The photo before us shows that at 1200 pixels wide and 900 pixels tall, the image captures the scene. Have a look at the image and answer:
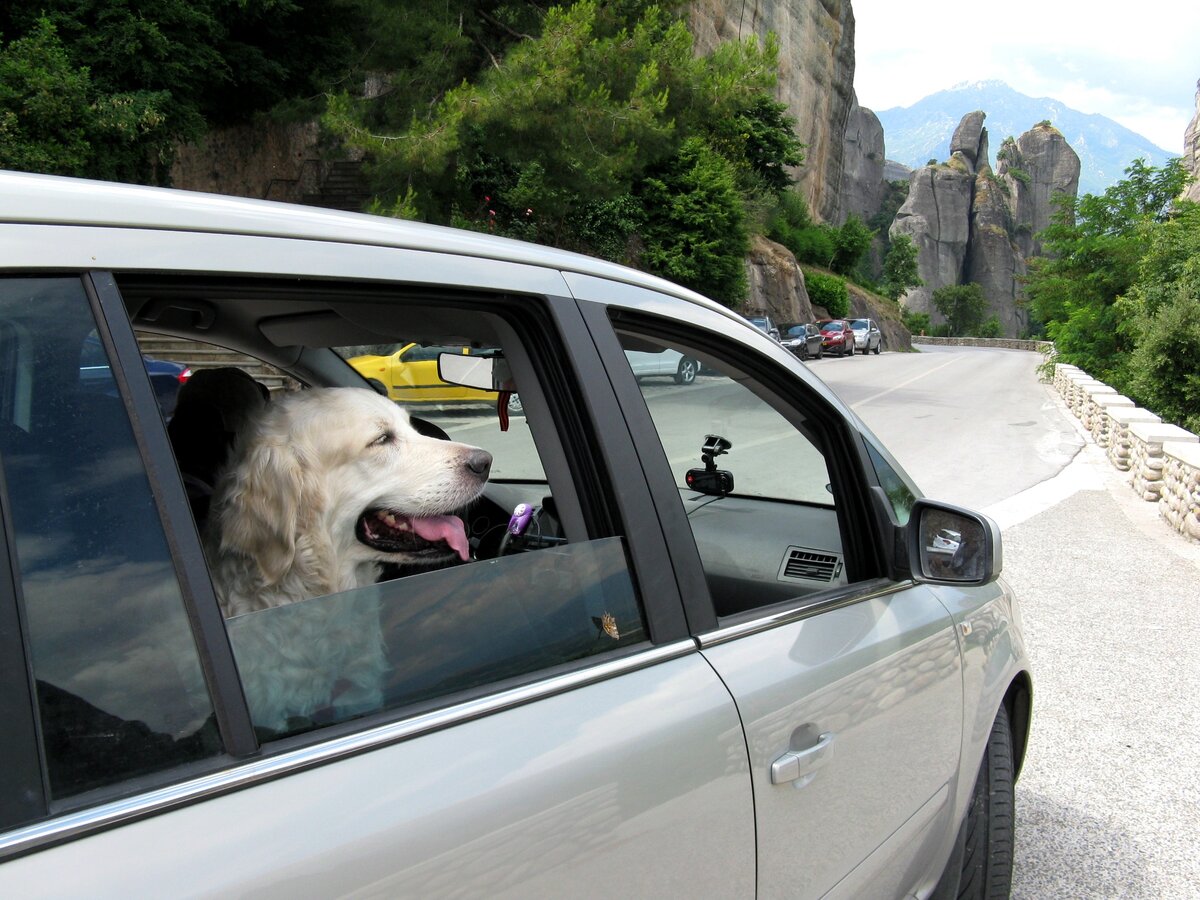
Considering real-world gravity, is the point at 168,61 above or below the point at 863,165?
below

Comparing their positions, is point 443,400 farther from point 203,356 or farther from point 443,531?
point 443,531

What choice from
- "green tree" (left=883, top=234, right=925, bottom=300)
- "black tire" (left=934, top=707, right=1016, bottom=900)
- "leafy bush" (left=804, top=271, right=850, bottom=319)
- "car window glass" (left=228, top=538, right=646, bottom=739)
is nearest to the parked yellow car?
"car window glass" (left=228, top=538, right=646, bottom=739)

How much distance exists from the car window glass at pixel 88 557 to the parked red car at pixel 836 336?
44.0m

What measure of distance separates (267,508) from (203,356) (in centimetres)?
126

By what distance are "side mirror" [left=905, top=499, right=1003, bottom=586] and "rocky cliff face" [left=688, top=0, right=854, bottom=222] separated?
49.2 m

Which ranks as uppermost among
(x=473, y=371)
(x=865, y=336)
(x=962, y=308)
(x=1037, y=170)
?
(x=1037, y=170)

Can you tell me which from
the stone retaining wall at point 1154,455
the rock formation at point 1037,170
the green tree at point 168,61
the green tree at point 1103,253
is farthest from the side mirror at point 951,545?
the rock formation at point 1037,170

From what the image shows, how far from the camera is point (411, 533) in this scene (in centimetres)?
186

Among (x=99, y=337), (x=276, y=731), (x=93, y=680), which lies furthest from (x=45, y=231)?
(x=276, y=731)

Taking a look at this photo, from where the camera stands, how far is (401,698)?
1.24 m

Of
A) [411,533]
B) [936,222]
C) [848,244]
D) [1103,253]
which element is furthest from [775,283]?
[936,222]

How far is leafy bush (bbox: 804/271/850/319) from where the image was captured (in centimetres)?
5372

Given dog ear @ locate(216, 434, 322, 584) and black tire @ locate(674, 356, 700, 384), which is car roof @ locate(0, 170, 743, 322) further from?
black tire @ locate(674, 356, 700, 384)

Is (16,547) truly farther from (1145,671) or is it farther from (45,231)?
(1145,671)
